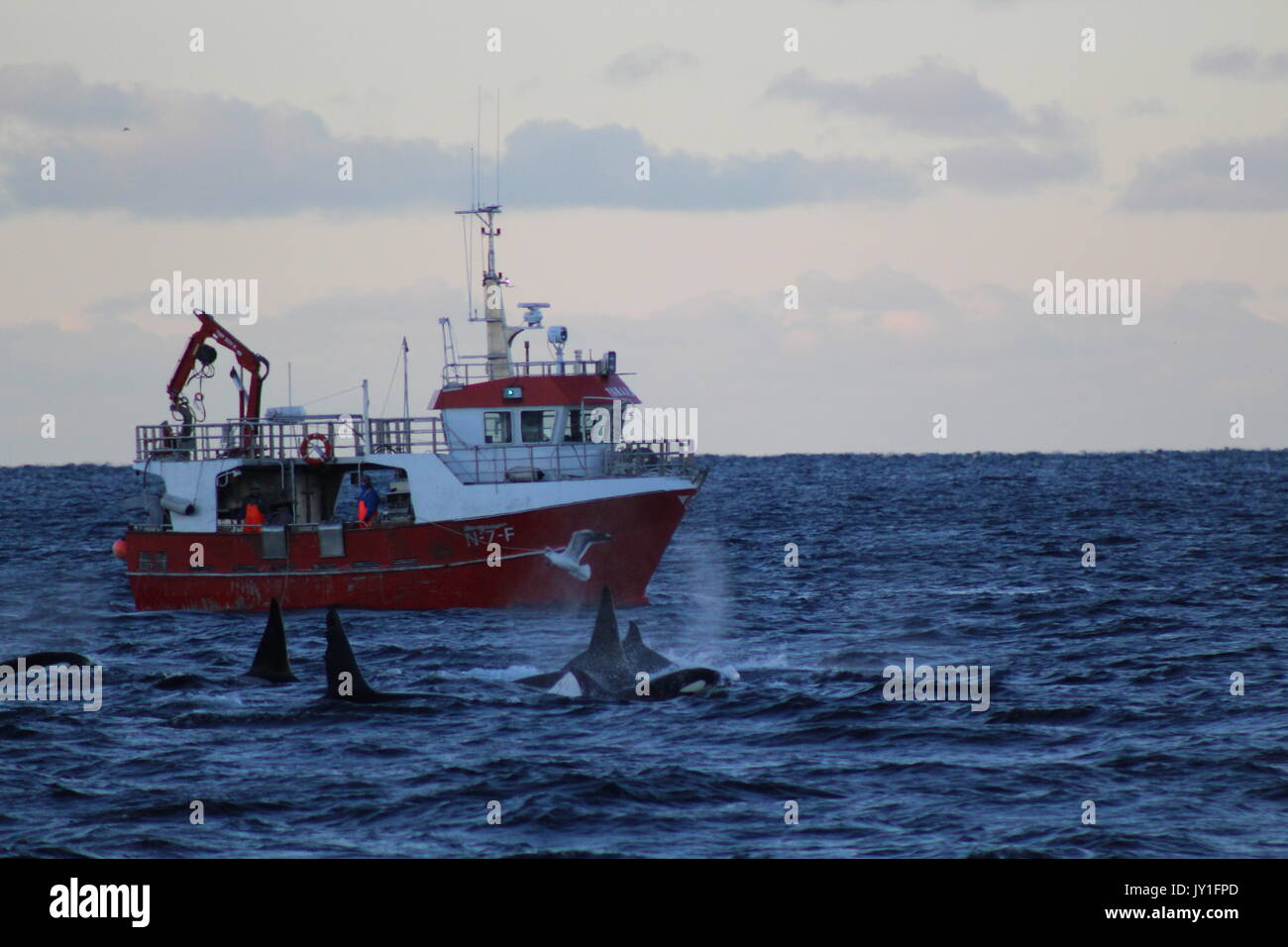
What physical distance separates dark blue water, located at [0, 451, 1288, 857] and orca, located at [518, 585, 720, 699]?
0.75 metres

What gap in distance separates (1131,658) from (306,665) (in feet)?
54.8

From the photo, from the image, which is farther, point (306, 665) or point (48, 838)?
point (306, 665)

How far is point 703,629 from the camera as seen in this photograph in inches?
1512

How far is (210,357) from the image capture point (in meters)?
45.2

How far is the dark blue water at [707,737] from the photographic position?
1878 centimetres

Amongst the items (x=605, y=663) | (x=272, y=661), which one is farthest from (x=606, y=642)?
(x=272, y=661)

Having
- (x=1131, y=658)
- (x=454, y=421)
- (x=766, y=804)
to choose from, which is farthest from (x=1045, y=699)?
(x=454, y=421)

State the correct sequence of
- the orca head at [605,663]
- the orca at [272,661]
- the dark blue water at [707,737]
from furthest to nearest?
the orca at [272,661], the orca head at [605,663], the dark blue water at [707,737]

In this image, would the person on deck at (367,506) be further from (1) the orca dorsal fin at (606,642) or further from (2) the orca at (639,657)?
(1) the orca dorsal fin at (606,642)

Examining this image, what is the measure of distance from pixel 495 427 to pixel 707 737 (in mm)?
18739

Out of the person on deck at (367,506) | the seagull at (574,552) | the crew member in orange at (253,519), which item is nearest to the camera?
the seagull at (574,552)

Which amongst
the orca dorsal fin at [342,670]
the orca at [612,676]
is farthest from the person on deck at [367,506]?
the orca dorsal fin at [342,670]

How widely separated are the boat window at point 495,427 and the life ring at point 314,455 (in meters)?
4.10
